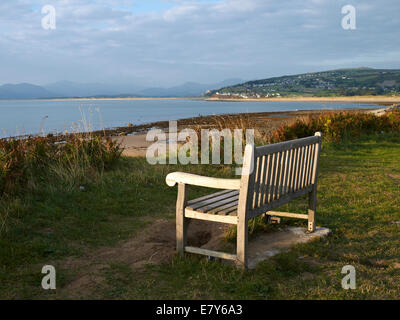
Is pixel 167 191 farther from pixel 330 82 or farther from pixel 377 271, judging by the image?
pixel 330 82

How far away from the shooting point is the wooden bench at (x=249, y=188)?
3.54m

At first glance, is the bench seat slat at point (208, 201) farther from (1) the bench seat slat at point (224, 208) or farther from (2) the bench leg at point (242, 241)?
(2) the bench leg at point (242, 241)

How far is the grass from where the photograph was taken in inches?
130

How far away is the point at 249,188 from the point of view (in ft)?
11.5

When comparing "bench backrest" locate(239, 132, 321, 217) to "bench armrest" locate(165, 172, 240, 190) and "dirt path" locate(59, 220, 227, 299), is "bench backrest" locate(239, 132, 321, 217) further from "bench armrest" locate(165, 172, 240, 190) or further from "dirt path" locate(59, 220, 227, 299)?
"dirt path" locate(59, 220, 227, 299)

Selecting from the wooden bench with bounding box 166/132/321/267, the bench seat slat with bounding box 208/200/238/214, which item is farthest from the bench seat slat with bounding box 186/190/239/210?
the bench seat slat with bounding box 208/200/238/214

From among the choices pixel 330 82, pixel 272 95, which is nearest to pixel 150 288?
pixel 272 95

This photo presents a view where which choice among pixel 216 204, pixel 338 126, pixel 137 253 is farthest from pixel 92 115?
pixel 216 204

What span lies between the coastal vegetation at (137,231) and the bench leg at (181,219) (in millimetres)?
151

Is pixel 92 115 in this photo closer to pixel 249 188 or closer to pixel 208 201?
pixel 208 201

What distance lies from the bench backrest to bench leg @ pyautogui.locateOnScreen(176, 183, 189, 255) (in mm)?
639

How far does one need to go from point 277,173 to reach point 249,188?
0.63 metres

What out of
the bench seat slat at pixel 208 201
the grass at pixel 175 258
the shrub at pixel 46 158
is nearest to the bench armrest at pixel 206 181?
the bench seat slat at pixel 208 201
